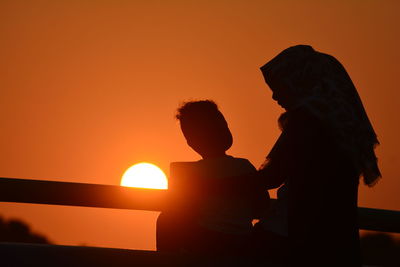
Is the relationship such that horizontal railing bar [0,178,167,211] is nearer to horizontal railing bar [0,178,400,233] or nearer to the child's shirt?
horizontal railing bar [0,178,400,233]

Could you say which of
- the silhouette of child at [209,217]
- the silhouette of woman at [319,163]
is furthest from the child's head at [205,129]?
the silhouette of woman at [319,163]

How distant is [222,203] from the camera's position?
3.85 meters

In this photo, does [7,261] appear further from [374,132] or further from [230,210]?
[374,132]

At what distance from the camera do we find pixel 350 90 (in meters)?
3.69

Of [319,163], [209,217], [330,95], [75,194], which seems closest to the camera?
[319,163]

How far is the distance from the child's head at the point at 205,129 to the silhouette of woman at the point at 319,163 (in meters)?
0.41

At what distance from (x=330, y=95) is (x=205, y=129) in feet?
2.59

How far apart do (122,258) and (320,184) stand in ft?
3.38

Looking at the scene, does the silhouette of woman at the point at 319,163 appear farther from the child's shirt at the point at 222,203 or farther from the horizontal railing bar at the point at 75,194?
the horizontal railing bar at the point at 75,194

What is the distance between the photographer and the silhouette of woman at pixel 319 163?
3479 millimetres

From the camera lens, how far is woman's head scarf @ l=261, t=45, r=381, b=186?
3514 millimetres

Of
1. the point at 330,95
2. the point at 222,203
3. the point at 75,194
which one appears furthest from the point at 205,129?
the point at 75,194

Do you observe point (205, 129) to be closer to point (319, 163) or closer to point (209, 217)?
point (209, 217)

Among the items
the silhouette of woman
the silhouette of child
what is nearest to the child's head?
the silhouette of child
